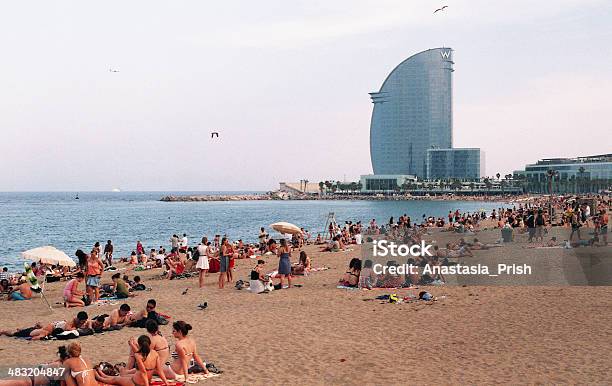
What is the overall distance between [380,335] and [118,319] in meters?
5.10

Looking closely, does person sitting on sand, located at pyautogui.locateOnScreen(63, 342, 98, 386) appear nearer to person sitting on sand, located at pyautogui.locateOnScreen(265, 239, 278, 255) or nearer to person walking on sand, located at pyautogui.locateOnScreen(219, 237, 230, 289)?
person walking on sand, located at pyautogui.locateOnScreen(219, 237, 230, 289)

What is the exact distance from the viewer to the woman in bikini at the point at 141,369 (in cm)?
750

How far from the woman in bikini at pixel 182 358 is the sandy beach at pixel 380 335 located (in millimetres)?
446

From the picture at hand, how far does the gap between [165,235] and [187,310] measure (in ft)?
144

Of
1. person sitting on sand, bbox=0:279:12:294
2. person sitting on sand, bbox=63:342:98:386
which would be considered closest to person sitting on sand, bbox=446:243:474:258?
person sitting on sand, bbox=63:342:98:386

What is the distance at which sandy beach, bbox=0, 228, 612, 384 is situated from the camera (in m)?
8.26

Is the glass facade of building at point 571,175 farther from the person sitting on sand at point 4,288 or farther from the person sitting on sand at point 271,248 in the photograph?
the person sitting on sand at point 4,288

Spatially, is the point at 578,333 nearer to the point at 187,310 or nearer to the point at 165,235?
the point at 187,310

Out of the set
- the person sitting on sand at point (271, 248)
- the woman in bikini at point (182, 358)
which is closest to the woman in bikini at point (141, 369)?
the woman in bikini at point (182, 358)

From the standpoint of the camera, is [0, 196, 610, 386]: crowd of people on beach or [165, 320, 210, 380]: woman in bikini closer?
[0, 196, 610, 386]: crowd of people on beach

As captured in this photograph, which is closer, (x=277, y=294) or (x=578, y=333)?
(x=578, y=333)

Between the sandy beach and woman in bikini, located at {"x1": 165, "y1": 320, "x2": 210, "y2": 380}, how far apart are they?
17.5 inches

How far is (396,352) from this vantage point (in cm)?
932

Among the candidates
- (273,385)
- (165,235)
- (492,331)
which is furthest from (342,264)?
(165,235)
